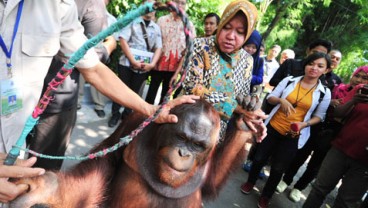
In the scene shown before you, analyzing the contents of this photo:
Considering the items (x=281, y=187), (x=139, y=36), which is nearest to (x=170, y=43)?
(x=139, y=36)

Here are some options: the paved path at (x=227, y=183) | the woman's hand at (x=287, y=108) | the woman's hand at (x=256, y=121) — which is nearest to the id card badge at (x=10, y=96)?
the woman's hand at (x=256, y=121)

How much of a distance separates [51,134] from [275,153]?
7.37 ft

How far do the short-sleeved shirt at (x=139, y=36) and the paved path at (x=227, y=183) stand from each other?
3.25 ft

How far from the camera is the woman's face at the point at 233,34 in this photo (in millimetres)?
1692

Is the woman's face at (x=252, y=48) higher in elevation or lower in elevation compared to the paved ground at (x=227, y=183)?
higher

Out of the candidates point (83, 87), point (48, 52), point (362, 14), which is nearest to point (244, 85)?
point (48, 52)

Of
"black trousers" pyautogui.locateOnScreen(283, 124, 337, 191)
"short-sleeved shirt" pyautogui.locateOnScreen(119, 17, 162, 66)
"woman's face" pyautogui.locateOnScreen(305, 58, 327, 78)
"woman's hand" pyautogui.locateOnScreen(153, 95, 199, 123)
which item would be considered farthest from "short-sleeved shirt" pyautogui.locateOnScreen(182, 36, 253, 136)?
"short-sleeved shirt" pyautogui.locateOnScreen(119, 17, 162, 66)

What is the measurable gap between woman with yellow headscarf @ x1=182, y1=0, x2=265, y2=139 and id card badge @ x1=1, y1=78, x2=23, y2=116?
87 cm

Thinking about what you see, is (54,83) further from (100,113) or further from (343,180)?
(100,113)

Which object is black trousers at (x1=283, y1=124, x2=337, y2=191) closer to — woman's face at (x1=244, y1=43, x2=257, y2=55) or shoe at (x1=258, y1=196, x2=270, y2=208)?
shoe at (x1=258, y1=196, x2=270, y2=208)

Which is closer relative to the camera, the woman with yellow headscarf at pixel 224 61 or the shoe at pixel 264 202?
the woman with yellow headscarf at pixel 224 61

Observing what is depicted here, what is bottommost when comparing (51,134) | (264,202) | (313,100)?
(264,202)

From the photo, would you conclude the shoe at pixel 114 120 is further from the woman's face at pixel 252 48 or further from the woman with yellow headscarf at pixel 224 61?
the woman with yellow headscarf at pixel 224 61

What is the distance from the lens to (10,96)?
113 centimetres
